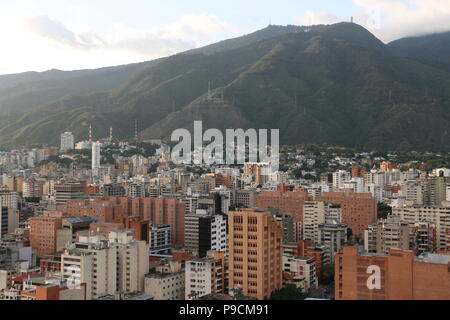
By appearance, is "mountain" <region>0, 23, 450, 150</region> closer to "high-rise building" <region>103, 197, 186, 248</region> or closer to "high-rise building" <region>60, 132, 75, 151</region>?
"high-rise building" <region>60, 132, 75, 151</region>

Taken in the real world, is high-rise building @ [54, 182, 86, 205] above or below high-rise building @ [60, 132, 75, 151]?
below

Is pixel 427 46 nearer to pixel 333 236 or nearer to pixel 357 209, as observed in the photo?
pixel 357 209

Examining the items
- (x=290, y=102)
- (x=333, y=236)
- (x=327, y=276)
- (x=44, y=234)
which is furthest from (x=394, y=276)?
(x=290, y=102)

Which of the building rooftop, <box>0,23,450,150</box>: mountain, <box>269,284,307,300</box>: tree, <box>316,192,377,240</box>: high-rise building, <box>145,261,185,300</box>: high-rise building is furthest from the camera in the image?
<box>0,23,450,150</box>: mountain

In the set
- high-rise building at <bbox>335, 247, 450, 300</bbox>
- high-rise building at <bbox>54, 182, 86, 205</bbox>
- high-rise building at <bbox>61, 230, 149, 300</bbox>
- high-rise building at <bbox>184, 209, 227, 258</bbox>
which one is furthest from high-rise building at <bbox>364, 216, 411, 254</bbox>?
high-rise building at <bbox>54, 182, 86, 205</bbox>
